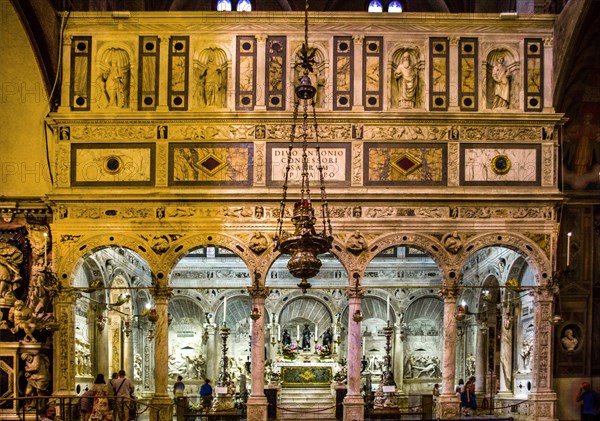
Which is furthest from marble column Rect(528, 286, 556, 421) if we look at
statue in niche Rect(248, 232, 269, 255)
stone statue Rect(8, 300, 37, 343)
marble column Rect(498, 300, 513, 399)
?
stone statue Rect(8, 300, 37, 343)

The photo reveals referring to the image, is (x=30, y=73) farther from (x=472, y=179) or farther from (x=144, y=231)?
(x=472, y=179)

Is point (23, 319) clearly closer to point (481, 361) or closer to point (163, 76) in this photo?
point (163, 76)

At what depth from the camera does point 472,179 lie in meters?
24.0

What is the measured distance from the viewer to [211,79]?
2444 cm

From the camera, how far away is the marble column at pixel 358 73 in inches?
952

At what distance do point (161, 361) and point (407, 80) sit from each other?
32.7ft

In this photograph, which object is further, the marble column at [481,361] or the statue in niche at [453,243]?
the marble column at [481,361]

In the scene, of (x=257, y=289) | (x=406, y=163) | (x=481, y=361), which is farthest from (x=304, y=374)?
(x=406, y=163)

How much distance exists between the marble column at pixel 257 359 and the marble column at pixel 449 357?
463cm

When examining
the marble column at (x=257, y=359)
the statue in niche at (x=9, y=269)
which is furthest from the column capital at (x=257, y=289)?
the statue in niche at (x=9, y=269)

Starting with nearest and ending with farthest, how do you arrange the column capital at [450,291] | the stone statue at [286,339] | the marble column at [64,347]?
the marble column at [64,347]
the column capital at [450,291]
the stone statue at [286,339]

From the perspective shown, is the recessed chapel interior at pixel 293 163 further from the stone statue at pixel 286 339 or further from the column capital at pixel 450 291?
the stone statue at pixel 286 339

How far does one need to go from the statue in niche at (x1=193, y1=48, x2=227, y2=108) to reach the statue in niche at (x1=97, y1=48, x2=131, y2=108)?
6.30ft

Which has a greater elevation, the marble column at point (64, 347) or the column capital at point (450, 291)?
the column capital at point (450, 291)
